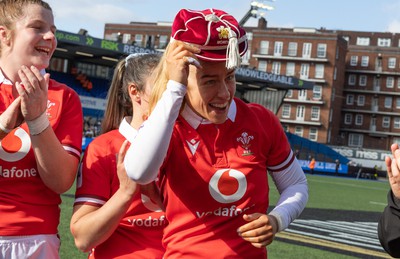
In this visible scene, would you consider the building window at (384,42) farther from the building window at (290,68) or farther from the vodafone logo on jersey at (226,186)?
the vodafone logo on jersey at (226,186)

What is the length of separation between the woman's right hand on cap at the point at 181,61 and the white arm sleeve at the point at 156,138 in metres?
0.03

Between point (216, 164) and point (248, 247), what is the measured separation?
1.09ft

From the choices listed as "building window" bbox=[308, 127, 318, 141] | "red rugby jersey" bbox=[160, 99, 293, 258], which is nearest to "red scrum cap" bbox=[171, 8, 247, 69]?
"red rugby jersey" bbox=[160, 99, 293, 258]

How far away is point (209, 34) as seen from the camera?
226cm

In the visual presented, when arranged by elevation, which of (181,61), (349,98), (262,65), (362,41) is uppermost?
(362,41)

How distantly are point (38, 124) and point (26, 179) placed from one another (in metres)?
0.33

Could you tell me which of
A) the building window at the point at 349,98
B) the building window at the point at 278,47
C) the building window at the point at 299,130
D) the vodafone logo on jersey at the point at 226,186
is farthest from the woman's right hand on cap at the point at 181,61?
the building window at the point at 349,98

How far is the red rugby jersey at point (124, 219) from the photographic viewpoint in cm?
263

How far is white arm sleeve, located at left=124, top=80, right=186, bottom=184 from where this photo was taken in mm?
2164

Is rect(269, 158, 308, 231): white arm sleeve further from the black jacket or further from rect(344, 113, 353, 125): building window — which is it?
rect(344, 113, 353, 125): building window

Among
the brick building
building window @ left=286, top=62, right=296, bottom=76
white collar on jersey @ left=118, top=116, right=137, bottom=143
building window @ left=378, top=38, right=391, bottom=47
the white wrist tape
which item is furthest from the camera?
building window @ left=378, top=38, right=391, bottom=47

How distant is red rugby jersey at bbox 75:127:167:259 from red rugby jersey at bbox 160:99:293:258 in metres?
0.21

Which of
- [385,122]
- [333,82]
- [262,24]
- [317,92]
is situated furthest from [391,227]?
[262,24]

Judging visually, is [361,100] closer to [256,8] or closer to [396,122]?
[396,122]
